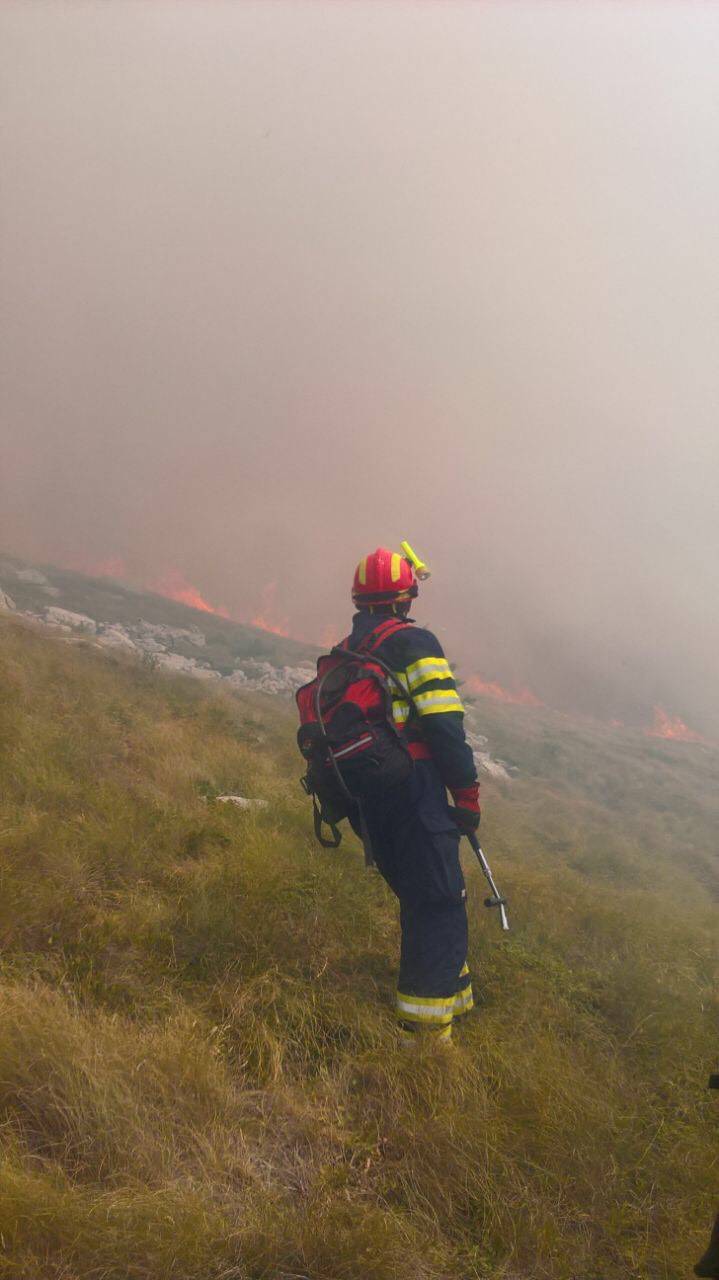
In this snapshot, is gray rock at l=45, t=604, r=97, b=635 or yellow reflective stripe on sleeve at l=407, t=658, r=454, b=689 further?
gray rock at l=45, t=604, r=97, b=635

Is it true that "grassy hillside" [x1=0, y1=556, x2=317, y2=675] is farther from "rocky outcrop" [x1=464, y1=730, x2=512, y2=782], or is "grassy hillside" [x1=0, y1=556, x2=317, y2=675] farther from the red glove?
the red glove

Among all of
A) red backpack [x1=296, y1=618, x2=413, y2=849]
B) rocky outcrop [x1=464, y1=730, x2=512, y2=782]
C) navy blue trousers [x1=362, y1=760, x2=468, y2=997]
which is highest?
red backpack [x1=296, y1=618, x2=413, y2=849]

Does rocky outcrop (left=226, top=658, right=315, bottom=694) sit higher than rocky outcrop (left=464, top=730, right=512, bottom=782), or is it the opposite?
rocky outcrop (left=464, top=730, right=512, bottom=782)

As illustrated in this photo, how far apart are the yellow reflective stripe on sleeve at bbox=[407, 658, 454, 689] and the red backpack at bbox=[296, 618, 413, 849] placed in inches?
3.7

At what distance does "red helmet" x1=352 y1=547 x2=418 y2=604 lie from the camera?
14.2 feet

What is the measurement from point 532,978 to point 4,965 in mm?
3262

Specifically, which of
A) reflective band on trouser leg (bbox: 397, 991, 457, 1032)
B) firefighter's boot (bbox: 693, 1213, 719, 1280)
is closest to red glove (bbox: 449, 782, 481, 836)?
reflective band on trouser leg (bbox: 397, 991, 457, 1032)

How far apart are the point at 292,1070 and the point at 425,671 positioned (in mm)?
2113

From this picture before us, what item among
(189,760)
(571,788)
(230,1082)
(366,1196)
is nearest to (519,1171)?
(366,1196)

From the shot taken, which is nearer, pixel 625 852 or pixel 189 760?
pixel 189 760

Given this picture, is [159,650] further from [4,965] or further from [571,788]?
[4,965]

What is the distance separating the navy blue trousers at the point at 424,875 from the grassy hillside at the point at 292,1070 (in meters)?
0.35

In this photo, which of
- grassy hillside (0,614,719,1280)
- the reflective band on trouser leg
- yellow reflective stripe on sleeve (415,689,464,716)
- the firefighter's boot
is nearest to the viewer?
the firefighter's boot

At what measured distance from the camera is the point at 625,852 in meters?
14.3
